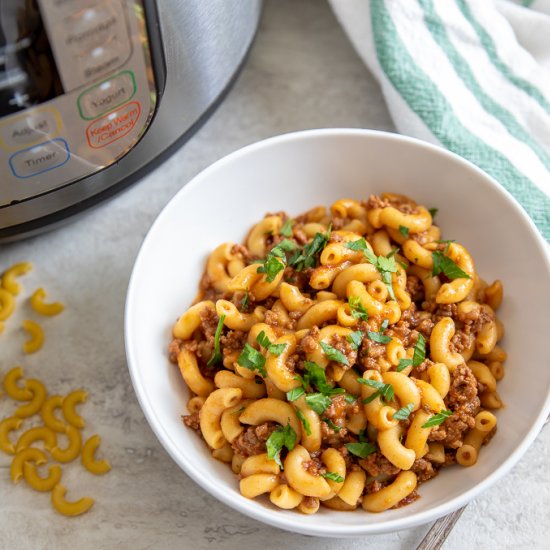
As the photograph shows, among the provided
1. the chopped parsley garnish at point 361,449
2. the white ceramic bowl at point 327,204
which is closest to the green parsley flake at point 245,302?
the white ceramic bowl at point 327,204

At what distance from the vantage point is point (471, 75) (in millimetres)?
1290

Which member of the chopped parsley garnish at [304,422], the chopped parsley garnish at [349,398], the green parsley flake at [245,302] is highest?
the green parsley flake at [245,302]

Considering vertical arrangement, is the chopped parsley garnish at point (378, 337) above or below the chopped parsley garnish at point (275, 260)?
below

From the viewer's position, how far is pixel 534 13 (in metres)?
1.32

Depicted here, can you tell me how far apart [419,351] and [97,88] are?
19.6 inches

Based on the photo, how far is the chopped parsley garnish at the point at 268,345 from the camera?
0.95 m

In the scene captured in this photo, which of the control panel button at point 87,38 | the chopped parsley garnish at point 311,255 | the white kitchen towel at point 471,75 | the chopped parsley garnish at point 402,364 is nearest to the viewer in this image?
the control panel button at point 87,38

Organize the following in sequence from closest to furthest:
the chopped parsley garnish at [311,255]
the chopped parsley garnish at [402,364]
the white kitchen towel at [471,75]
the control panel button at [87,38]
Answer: the control panel button at [87,38] < the chopped parsley garnish at [402,364] < the chopped parsley garnish at [311,255] < the white kitchen towel at [471,75]

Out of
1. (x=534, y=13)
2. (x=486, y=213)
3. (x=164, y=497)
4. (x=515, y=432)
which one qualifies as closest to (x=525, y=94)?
(x=534, y=13)

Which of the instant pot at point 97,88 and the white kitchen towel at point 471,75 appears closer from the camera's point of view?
the instant pot at point 97,88

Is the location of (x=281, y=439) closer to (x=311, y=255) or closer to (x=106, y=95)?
(x=311, y=255)

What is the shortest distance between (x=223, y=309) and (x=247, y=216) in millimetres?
222

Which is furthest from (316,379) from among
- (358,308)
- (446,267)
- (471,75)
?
(471,75)

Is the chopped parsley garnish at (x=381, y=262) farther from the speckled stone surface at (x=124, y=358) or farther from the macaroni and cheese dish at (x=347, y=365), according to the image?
the speckled stone surface at (x=124, y=358)
